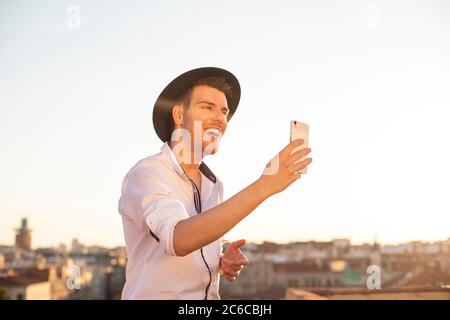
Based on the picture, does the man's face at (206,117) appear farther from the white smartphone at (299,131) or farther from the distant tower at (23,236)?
the distant tower at (23,236)

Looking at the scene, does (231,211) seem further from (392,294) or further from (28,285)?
(28,285)

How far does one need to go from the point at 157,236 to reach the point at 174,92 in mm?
827

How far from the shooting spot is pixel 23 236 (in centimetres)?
10812

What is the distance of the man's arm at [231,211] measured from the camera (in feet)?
6.47

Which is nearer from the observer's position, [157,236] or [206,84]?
[157,236]

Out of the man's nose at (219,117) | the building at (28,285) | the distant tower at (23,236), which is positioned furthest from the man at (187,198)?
the distant tower at (23,236)

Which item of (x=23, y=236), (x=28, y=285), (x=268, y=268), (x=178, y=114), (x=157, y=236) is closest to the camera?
(x=157, y=236)

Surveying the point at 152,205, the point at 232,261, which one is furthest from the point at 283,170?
the point at 232,261

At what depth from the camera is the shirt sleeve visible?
2.04 meters

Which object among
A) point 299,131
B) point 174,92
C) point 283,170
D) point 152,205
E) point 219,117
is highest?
point 174,92

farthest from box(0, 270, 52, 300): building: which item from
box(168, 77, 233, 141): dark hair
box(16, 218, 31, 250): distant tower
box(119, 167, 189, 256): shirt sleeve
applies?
box(119, 167, 189, 256): shirt sleeve
